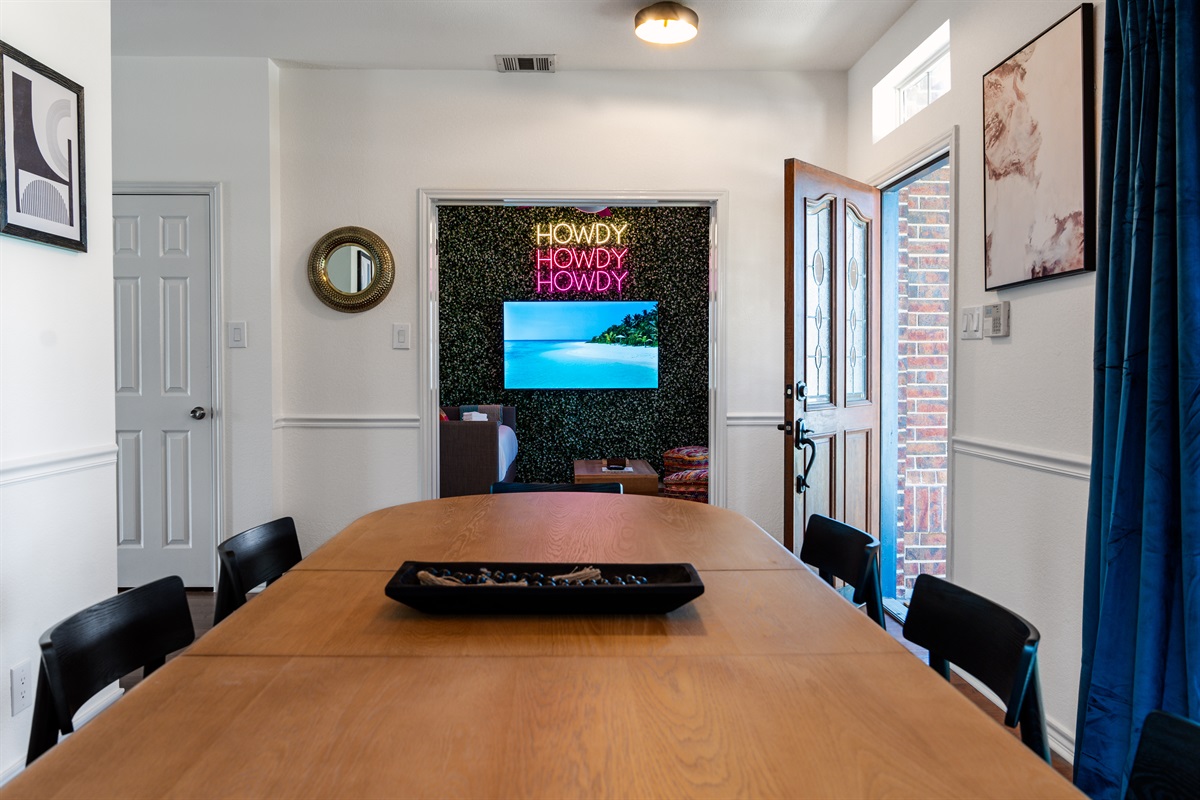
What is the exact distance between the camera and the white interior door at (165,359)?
3.93 metres

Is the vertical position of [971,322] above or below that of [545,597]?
above

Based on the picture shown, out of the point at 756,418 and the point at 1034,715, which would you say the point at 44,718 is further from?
the point at 756,418

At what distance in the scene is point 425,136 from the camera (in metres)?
4.05

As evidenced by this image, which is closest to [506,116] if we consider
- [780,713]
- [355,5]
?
[355,5]

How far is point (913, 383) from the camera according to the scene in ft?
13.4

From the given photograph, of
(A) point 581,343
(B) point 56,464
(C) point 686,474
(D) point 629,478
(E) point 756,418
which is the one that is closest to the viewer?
(B) point 56,464

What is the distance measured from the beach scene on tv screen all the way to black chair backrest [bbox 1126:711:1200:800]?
19.6ft

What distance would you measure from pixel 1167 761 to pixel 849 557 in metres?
0.99

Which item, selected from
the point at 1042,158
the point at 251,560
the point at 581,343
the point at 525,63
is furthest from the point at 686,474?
the point at 251,560

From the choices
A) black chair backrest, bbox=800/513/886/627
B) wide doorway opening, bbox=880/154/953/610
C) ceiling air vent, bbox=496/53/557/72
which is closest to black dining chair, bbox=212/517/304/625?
black chair backrest, bbox=800/513/886/627

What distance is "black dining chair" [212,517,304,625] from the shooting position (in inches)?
65.6

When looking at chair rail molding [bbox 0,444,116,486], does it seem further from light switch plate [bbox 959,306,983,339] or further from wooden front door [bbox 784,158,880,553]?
light switch plate [bbox 959,306,983,339]

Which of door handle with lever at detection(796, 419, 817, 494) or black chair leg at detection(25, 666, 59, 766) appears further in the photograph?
door handle with lever at detection(796, 419, 817, 494)

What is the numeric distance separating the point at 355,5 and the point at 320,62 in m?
0.70
